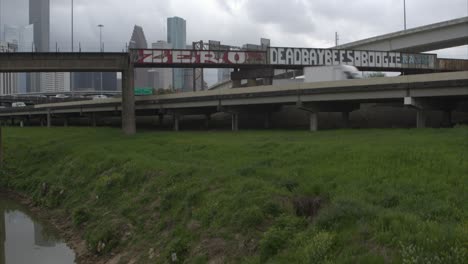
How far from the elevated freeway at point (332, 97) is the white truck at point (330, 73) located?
17.6ft

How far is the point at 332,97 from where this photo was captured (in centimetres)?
3825

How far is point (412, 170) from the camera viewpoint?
1316 cm

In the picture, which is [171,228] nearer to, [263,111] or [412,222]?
[412,222]

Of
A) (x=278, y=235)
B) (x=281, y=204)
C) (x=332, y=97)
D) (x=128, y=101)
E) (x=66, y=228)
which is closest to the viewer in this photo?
(x=278, y=235)

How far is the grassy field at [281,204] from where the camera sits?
28.4ft

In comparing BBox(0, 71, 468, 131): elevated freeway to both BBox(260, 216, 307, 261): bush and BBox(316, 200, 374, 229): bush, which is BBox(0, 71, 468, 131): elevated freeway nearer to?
BBox(316, 200, 374, 229): bush

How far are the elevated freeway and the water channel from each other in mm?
23962

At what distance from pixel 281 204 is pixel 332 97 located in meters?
27.7

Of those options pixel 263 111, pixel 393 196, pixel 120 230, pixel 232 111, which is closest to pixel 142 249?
pixel 120 230

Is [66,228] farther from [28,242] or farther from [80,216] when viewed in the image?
[28,242]

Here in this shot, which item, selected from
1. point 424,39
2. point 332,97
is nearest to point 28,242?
point 332,97

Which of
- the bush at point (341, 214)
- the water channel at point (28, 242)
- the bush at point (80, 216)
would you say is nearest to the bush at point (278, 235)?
the bush at point (341, 214)

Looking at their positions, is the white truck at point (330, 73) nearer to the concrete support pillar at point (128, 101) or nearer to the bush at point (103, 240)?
the concrete support pillar at point (128, 101)

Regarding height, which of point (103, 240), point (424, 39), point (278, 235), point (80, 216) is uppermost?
point (424, 39)
